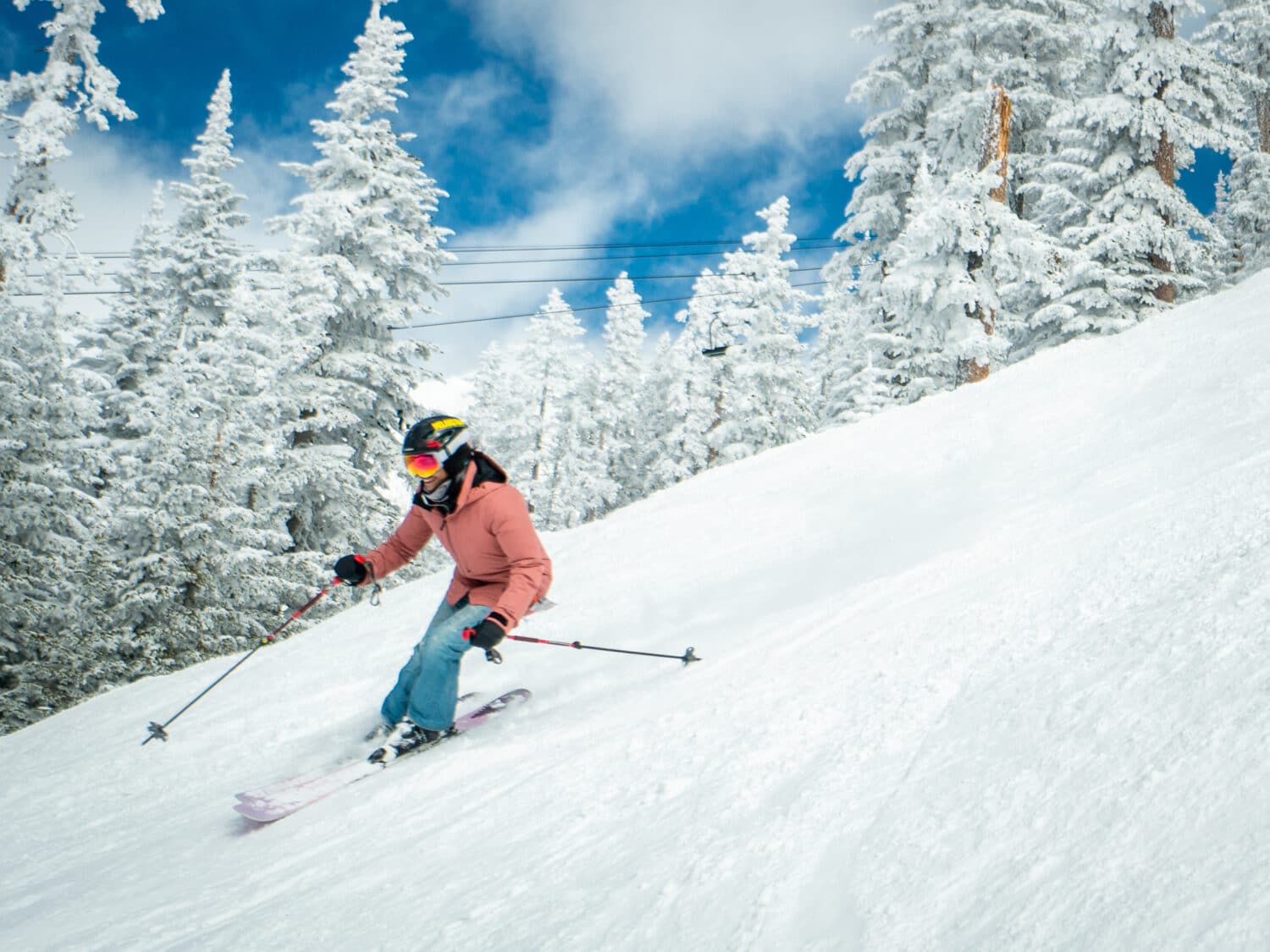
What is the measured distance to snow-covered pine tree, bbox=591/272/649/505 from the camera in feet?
137

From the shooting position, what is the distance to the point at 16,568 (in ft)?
52.6

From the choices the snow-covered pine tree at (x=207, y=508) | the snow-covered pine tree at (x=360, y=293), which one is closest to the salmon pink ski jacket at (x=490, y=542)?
the snow-covered pine tree at (x=207, y=508)

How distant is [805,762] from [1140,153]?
21564 millimetres

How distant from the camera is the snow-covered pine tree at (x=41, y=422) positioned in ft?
43.9

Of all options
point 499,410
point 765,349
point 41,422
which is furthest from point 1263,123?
point 41,422

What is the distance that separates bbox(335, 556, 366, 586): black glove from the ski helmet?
106 cm

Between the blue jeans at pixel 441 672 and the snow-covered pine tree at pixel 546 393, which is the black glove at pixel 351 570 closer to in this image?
the blue jeans at pixel 441 672

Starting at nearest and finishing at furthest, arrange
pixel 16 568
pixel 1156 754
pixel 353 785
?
1. pixel 1156 754
2. pixel 353 785
3. pixel 16 568

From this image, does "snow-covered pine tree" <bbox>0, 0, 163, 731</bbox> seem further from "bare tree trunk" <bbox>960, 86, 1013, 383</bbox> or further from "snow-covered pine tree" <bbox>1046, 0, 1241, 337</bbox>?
"snow-covered pine tree" <bbox>1046, 0, 1241, 337</bbox>

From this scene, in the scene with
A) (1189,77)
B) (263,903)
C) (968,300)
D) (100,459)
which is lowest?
(263,903)

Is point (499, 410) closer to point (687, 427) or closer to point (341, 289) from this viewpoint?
point (687, 427)

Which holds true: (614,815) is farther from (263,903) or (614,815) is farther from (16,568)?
(16,568)

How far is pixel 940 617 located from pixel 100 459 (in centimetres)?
2097

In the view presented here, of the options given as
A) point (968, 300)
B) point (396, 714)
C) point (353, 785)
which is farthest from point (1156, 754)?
point (968, 300)
